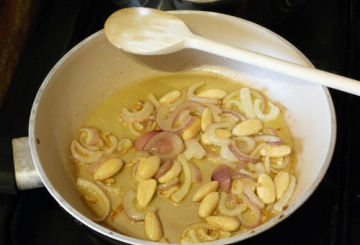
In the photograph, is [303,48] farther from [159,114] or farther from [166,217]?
[166,217]

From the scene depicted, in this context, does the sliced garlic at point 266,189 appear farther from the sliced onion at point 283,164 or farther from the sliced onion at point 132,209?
the sliced onion at point 132,209

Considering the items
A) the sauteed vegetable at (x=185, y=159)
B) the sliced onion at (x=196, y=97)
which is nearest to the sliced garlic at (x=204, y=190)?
the sauteed vegetable at (x=185, y=159)

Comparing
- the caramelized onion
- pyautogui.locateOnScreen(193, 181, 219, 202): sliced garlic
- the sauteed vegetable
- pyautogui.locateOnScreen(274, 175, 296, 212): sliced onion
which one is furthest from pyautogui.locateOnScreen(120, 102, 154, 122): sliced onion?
pyautogui.locateOnScreen(274, 175, 296, 212): sliced onion

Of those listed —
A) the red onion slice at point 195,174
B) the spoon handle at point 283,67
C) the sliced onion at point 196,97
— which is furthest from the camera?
the sliced onion at point 196,97

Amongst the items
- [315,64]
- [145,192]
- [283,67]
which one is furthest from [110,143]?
[315,64]

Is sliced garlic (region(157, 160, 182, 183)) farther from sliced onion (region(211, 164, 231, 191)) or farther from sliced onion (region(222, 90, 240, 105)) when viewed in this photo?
sliced onion (region(222, 90, 240, 105))
